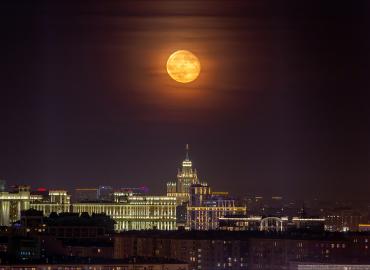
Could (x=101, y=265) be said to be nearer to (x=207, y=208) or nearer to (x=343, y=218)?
(x=207, y=208)

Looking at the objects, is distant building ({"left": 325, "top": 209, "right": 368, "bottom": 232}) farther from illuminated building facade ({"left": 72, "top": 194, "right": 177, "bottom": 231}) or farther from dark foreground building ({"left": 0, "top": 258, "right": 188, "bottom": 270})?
dark foreground building ({"left": 0, "top": 258, "right": 188, "bottom": 270})

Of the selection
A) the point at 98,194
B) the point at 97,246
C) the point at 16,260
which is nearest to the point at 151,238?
the point at 97,246

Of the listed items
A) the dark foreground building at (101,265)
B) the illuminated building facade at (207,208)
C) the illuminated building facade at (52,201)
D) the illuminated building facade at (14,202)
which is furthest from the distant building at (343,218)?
the dark foreground building at (101,265)

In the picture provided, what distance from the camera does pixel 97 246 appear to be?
3127cm

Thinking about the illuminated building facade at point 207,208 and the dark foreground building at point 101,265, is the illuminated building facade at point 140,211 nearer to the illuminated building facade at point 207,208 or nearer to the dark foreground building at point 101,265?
the illuminated building facade at point 207,208

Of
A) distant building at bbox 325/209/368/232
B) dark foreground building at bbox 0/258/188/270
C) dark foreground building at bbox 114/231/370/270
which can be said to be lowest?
dark foreground building at bbox 0/258/188/270

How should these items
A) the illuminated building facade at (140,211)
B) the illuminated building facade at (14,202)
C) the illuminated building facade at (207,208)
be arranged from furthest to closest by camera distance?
the illuminated building facade at (14,202) < the illuminated building facade at (140,211) < the illuminated building facade at (207,208)

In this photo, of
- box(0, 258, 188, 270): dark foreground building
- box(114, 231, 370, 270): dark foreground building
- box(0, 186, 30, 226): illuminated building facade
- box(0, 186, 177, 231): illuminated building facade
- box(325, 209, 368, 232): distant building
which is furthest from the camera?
box(0, 186, 30, 226): illuminated building facade

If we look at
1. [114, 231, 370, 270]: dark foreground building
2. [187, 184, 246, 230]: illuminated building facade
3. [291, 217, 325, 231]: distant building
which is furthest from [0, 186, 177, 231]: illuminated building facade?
[114, 231, 370, 270]: dark foreground building

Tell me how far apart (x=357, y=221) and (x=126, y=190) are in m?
8.27

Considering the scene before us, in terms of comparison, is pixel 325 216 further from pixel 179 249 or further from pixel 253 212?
pixel 179 249

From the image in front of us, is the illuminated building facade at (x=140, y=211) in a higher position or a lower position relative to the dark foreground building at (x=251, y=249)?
higher

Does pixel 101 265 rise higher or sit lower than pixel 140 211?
lower

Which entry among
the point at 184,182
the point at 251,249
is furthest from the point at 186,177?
the point at 251,249
